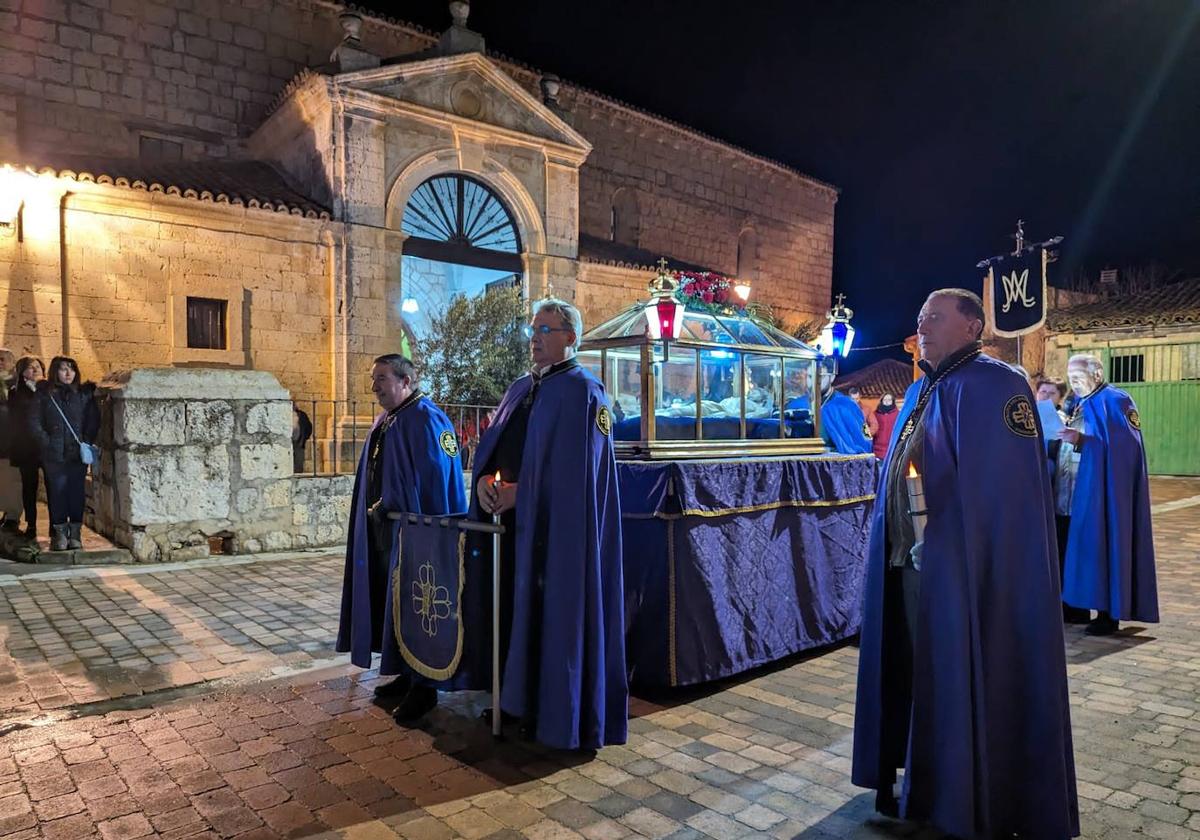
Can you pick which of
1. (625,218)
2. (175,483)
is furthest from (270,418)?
(625,218)

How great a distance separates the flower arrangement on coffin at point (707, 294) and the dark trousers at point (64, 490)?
651 centimetres

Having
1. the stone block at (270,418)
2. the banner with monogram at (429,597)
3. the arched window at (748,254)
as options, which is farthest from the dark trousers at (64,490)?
the arched window at (748,254)

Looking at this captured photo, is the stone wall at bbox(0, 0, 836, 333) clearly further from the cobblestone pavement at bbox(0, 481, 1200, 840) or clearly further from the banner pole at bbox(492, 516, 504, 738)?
the banner pole at bbox(492, 516, 504, 738)

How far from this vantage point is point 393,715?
3959 mm

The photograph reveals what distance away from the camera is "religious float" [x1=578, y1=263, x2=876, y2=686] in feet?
14.2

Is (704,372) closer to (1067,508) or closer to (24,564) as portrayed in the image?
(1067,508)

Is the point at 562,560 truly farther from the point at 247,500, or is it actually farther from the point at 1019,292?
the point at 1019,292

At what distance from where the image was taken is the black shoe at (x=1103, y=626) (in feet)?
18.5

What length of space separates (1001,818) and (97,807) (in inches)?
135

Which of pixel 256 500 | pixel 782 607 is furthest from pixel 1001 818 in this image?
pixel 256 500

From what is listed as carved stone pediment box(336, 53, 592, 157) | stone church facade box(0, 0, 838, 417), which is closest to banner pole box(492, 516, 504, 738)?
stone church facade box(0, 0, 838, 417)

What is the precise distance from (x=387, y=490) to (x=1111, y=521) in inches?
210

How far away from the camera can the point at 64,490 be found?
7.67 m

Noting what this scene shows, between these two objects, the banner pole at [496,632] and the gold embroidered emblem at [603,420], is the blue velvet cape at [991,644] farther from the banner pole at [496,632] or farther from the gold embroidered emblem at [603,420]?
the banner pole at [496,632]
